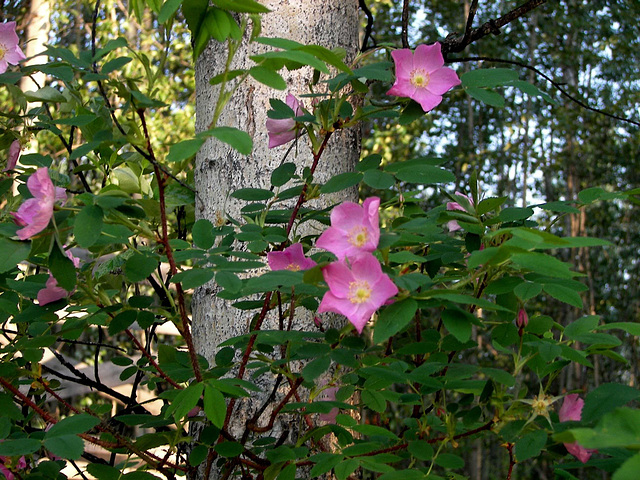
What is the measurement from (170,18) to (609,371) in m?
10.2

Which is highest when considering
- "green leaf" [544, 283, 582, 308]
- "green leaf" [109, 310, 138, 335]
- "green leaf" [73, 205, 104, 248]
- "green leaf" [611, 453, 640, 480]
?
"green leaf" [73, 205, 104, 248]

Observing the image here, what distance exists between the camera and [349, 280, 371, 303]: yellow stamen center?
0.59 m

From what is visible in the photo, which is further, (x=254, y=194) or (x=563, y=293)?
(x=254, y=194)

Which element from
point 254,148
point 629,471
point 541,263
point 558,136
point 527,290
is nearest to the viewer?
point 629,471

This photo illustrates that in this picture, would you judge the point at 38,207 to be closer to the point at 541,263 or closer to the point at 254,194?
the point at 254,194

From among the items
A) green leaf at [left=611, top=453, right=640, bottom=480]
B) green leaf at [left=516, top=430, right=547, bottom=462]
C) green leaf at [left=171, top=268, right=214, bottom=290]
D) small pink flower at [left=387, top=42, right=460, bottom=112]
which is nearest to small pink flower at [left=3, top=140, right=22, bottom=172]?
green leaf at [left=171, top=268, right=214, bottom=290]

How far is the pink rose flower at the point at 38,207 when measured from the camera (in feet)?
2.05

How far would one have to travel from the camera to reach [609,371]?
9602mm

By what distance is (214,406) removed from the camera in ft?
2.39

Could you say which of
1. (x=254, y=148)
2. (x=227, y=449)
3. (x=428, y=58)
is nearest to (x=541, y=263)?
(x=428, y=58)

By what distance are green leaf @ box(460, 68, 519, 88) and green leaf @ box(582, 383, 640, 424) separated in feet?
1.19

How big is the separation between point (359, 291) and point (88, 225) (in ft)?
0.88

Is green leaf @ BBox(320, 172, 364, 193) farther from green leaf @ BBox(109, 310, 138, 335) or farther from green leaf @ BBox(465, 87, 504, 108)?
green leaf @ BBox(109, 310, 138, 335)

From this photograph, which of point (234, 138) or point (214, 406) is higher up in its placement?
point (234, 138)
